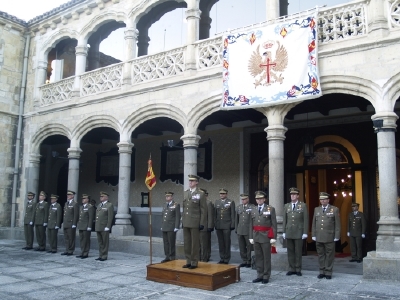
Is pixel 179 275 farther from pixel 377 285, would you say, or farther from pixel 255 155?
pixel 255 155

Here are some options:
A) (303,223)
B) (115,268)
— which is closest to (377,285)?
(303,223)

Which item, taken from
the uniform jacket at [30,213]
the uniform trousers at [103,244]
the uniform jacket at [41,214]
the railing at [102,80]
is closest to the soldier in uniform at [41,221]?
the uniform jacket at [41,214]

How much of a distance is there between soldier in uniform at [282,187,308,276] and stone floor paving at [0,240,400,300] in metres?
0.26

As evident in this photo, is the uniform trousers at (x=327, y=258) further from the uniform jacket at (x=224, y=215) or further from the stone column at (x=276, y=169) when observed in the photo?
the uniform jacket at (x=224, y=215)

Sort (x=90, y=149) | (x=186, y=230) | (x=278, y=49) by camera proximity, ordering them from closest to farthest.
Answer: (x=186, y=230)
(x=278, y=49)
(x=90, y=149)

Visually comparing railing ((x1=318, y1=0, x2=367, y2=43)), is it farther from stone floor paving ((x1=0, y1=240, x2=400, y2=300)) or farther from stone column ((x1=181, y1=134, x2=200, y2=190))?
stone floor paving ((x1=0, y1=240, x2=400, y2=300))

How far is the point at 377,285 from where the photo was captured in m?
6.75

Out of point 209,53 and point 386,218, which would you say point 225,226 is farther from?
point 209,53

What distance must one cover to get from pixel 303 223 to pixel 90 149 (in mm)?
11469

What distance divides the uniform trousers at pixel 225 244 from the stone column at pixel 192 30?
4.05 metres

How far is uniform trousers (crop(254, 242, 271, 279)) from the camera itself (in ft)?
23.0

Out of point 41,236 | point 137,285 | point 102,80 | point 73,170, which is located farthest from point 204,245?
point 102,80

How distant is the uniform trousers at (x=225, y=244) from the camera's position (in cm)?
902

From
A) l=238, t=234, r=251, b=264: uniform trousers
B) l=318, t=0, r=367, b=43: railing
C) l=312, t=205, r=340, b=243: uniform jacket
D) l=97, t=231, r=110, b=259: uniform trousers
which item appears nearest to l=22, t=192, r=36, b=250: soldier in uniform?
l=97, t=231, r=110, b=259: uniform trousers
